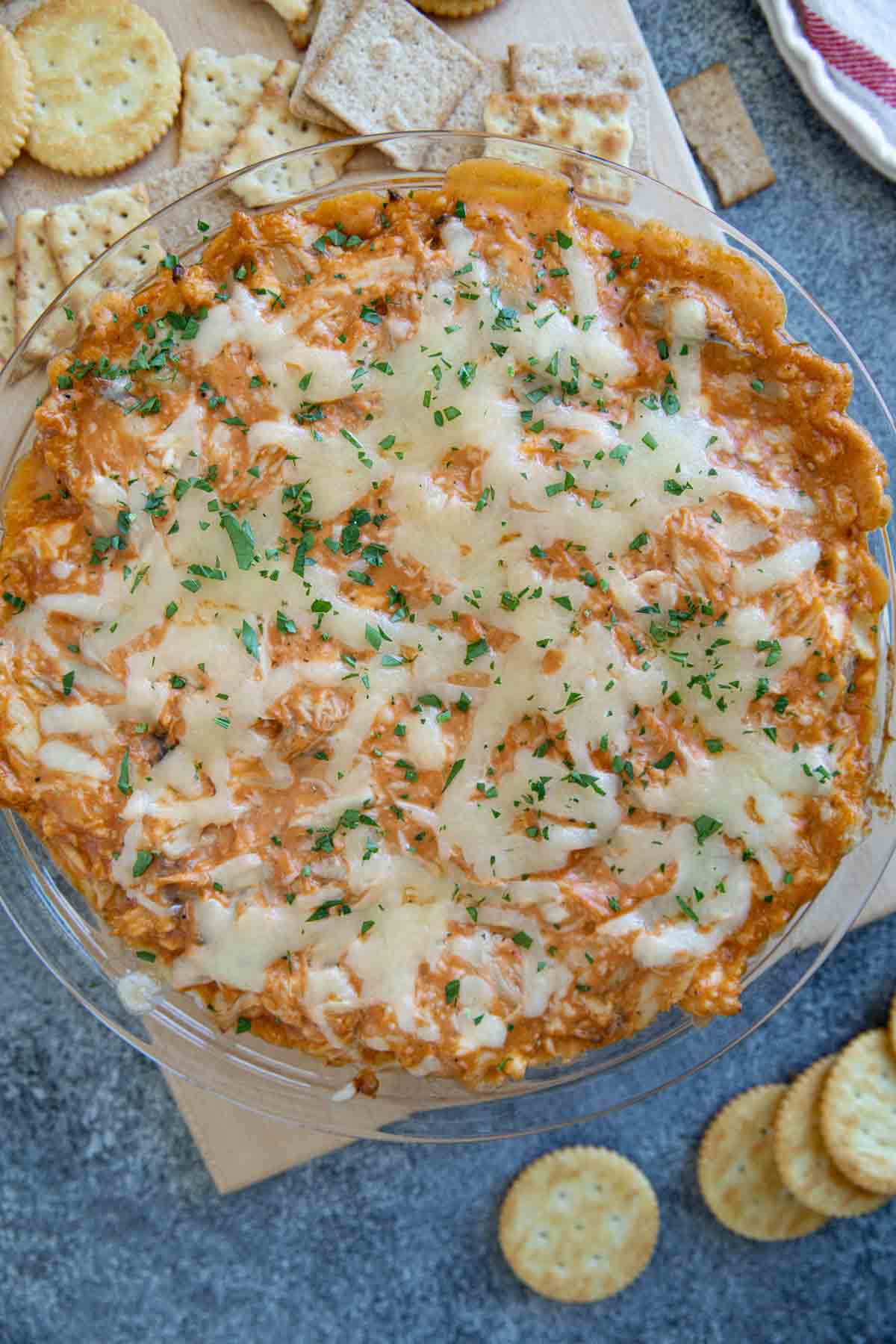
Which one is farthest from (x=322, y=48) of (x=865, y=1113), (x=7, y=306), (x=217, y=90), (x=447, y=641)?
(x=865, y=1113)

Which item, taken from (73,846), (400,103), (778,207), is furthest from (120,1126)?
(778,207)

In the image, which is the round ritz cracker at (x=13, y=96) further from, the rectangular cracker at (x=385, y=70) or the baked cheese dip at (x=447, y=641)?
the baked cheese dip at (x=447, y=641)

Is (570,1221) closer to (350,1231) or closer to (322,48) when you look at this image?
(350,1231)

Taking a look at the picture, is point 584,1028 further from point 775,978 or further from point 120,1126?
point 120,1126

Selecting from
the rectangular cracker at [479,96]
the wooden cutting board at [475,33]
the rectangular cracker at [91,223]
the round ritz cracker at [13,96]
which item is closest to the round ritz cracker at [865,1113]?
the wooden cutting board at [475,33]

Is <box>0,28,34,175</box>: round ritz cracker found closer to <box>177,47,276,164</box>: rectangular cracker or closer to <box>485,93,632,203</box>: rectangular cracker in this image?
<box>177,47,276,164</box>: rectangular cracker
